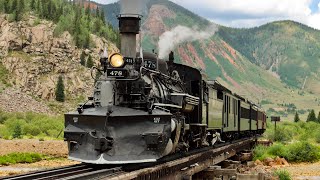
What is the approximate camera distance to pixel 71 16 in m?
149

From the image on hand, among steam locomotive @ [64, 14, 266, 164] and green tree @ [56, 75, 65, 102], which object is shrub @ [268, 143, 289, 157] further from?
green tree @ [56, 75, 65, 102]

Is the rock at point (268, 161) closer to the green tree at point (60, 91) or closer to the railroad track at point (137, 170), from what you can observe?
the railroad track at point (137, 170)

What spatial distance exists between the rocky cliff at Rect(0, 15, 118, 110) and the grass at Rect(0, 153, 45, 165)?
85.6 m

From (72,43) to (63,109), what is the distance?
1124 inches

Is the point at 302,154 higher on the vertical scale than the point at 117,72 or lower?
lower

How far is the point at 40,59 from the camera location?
129000 millimetres

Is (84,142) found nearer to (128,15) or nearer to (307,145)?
(128,15)

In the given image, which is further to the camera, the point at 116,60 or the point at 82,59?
the point at 82,59

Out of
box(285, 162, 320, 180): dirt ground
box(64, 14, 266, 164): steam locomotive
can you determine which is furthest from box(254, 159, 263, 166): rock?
box(64, 14, 266, 164): steam locomotive

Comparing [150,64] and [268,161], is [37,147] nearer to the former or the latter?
[268,161]

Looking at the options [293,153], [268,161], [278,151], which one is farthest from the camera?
[278,151]

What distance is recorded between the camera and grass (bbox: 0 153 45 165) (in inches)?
1249

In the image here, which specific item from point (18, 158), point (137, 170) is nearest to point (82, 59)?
point (18, 158)

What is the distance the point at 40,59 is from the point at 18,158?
9915 cm
